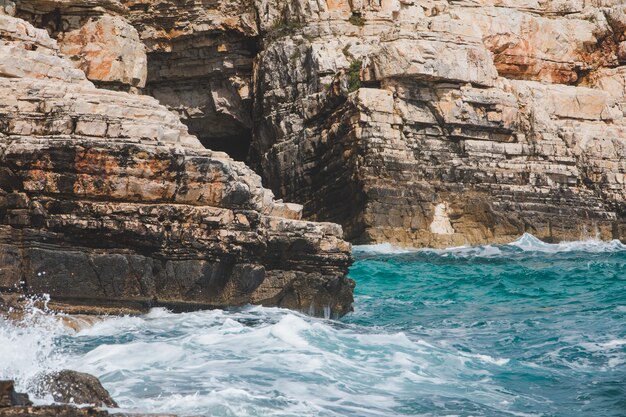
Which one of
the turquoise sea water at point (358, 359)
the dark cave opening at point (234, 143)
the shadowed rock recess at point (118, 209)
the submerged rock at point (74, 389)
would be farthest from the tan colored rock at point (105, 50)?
the dark cave opening at point (234, 143)

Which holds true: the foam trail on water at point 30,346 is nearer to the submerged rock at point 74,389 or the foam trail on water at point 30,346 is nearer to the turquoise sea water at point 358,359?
the turquoise sea water at point 358,359

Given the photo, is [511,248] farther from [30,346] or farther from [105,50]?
[30,346]

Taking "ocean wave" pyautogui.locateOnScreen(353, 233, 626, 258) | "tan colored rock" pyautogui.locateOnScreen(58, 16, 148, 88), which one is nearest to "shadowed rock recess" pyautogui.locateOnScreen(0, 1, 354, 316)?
"tan colored rock" pyautogui.locateOnScreen(58, 16, 148, 88)

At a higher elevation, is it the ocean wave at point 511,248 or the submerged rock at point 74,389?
the submerged rock at point 74,389

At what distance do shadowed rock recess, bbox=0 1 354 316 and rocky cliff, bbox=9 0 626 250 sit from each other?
14806 millimetres

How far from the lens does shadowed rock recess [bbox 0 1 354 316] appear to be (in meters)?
13.0

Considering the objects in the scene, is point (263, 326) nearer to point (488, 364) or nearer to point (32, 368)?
point (488, 364)

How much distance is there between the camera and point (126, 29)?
2175 cm

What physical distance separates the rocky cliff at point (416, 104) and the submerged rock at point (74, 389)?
66.9ft

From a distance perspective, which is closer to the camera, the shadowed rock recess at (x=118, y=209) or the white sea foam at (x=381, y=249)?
the shadowed rock recess at (x=118, y=209)

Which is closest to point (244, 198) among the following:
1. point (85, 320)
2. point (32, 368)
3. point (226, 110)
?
point (85, 320)

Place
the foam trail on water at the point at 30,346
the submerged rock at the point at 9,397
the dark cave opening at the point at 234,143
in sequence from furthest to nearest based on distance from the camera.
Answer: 1. the dark cave opening at the point at 234,143
2. the foam trail on water at the point at 30,346
3. the submerged rock at the point at 9,397

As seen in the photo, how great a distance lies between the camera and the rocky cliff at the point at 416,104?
29891 millimetres

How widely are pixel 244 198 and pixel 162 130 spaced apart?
1.43 m
